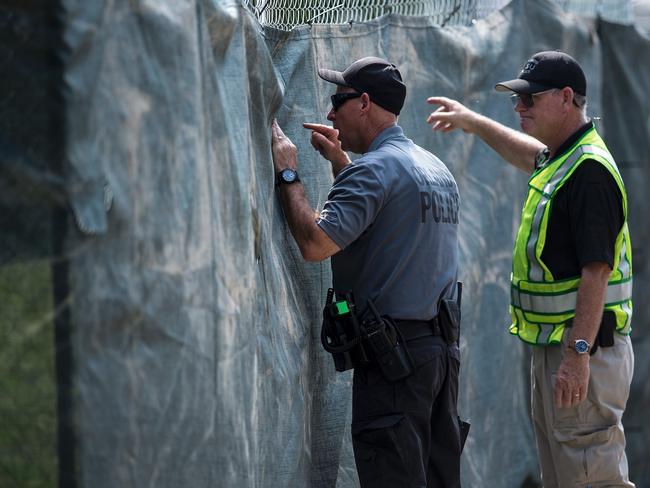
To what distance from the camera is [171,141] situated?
260 centimetres

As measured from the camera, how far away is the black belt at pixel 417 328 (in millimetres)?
3584

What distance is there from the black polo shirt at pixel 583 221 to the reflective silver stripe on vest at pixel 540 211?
0.04 metres

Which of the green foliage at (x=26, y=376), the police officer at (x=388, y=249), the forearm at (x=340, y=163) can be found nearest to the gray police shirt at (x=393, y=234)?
the police officer at (x=388, y=249)

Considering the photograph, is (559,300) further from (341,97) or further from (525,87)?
(341,97)

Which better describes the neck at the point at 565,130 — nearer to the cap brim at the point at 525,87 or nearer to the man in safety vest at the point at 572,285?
the man in safety vest at the point at 572,285

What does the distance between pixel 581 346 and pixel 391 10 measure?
182 centimetres

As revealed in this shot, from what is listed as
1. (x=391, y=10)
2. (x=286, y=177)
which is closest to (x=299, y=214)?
(x=286, y=177)

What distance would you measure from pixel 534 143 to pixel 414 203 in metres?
1.19

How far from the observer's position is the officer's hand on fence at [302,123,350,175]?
374cm

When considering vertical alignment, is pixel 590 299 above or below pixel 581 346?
above

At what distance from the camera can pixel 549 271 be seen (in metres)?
Answer: 4.00

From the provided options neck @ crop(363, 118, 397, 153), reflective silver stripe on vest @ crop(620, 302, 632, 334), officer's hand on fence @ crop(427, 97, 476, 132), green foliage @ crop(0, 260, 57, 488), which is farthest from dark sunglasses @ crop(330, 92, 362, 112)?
green foliage @ crop(0, 260, 57, 488)

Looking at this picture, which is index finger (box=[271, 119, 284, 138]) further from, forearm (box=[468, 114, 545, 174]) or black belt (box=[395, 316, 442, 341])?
forearm (box=[468, 114, 545, 174])

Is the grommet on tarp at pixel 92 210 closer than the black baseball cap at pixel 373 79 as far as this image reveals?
Yes
